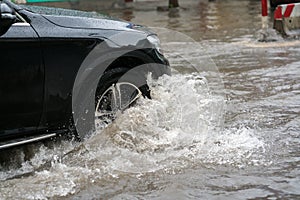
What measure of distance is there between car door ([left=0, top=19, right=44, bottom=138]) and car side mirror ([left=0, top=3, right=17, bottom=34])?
0.20 ft

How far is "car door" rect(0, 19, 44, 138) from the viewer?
404 centimetres

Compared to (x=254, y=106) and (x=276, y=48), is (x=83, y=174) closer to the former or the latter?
(x=254, y=106)

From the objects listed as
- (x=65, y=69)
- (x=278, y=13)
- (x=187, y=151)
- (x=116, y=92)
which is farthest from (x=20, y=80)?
(x=278, y=13)

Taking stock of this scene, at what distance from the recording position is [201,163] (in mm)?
4426

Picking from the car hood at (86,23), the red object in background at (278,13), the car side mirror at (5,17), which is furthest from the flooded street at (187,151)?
the red object in background at (278,13)

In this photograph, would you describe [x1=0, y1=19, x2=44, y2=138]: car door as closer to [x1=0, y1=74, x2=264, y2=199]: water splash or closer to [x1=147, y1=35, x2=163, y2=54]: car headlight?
[x1=0, y1=74, x2=264, y2=199]: water splash

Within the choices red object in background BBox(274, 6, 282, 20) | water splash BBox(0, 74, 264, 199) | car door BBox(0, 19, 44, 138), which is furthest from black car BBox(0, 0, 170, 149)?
red object in background BBox(274, 6, 282, 20)

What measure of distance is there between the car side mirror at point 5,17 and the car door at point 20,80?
6 cm

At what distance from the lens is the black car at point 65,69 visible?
4102 mm

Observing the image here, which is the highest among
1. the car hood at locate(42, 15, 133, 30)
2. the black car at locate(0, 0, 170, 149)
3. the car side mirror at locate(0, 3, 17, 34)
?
the car side mirror at locate(0, 3, 17, 34)

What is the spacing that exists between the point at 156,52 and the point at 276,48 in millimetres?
5174

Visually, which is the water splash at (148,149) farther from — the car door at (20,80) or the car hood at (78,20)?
the car hood at (78,20)

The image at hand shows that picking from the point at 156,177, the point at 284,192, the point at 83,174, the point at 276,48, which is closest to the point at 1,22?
the point at 83,174

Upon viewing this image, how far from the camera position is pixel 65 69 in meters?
4.42
